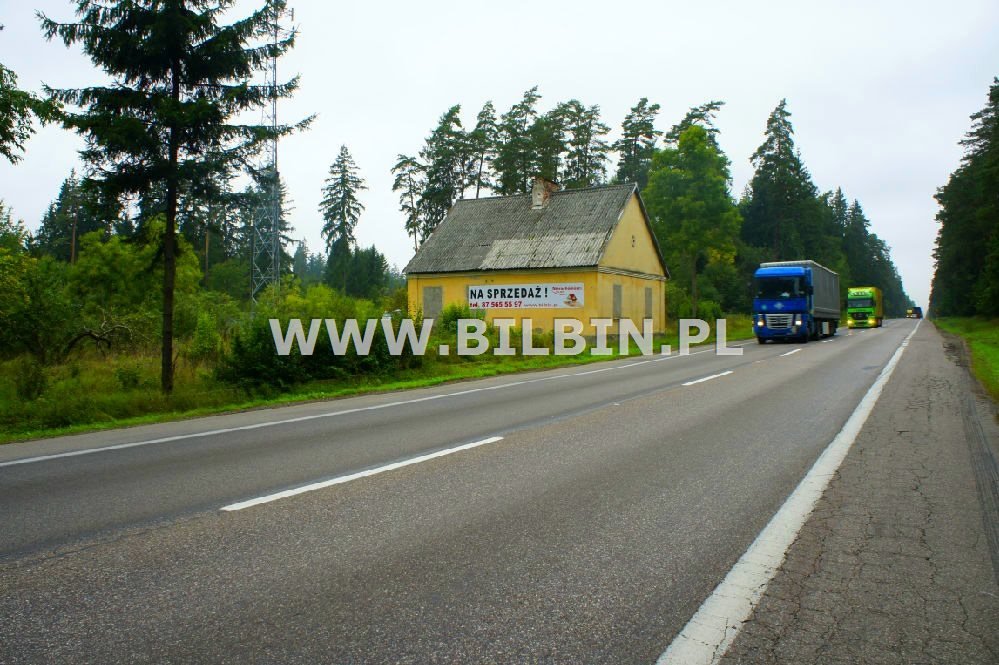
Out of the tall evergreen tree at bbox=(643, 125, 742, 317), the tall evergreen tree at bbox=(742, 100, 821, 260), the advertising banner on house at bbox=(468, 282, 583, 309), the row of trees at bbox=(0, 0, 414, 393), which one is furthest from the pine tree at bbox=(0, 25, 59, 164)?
the tall evergreen tree at bbox=(742, 100, 821, 260)

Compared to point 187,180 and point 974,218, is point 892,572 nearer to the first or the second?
point 187,180

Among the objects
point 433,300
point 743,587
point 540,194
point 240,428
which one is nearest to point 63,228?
point 433,300

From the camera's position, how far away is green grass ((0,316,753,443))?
434 inches

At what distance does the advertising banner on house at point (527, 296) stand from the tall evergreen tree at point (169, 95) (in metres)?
Answer: 19.1

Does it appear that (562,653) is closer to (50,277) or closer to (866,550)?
(866,550)

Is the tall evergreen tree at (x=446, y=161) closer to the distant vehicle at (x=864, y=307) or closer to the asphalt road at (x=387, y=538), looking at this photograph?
the distant vehicle at (x=864, y=307)

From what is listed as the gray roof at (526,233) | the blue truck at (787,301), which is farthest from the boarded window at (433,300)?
the blue truck at (787,301)

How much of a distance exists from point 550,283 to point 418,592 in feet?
98.8

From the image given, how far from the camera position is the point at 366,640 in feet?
9.78

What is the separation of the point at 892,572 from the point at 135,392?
43.6ft

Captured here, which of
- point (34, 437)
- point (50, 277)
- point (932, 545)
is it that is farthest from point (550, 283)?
point (932, 545)

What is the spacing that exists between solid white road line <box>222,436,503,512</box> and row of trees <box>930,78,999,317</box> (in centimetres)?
4403

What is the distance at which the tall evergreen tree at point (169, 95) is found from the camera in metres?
13.0

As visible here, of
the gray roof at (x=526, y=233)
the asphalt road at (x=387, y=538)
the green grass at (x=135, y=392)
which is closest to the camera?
the asphalt road at (x=387, y=538)
